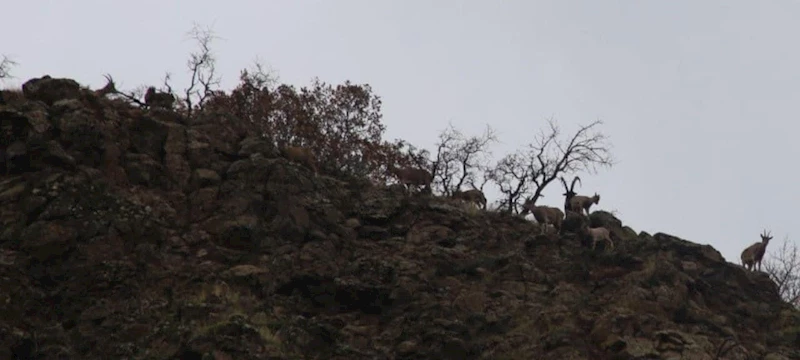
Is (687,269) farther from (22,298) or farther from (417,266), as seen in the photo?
(22,298)

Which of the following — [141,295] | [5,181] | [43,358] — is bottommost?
[43,358]

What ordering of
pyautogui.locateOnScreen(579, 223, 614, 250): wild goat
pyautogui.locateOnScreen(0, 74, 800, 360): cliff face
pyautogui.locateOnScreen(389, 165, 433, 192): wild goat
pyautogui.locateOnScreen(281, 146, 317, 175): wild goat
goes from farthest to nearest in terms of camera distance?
pyautogui.locateOnScreen(389, 165, 433, 192): wild goat < pyautogui.locateOnScreen(579, 223, 614, 250): wild goat < pyautogui.locateOnScreen(281, 146, 317, 175): wild goat < pyautogui.locateOnScreen(0, 74, 800, 360): cliff face

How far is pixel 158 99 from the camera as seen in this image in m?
29.9

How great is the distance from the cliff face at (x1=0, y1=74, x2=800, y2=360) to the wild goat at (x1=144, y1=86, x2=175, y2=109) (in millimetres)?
1344

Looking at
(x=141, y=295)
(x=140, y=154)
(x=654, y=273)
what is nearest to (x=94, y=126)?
(x=140, y=154)

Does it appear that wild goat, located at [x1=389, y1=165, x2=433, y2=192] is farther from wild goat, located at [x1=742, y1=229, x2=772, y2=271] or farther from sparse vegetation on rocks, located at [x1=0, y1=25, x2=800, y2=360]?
wild goat, located at [x1=742, y1=229, x2=772, y2=271]

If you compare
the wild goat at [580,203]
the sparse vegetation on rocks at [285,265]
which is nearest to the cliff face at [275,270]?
the sparse vegetation on rocks at [285,265]

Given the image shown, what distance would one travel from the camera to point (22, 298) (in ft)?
69.5

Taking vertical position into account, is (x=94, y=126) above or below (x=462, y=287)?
above

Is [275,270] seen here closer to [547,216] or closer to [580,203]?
[547,216]

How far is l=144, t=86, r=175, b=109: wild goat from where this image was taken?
29.8 m

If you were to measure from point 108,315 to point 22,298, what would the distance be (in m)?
1.79

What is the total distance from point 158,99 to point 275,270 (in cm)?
829

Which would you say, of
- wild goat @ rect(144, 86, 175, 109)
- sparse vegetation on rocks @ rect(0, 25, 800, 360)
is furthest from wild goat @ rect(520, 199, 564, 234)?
wild goat @ rect(144, 86, 175, 109)
